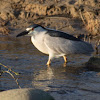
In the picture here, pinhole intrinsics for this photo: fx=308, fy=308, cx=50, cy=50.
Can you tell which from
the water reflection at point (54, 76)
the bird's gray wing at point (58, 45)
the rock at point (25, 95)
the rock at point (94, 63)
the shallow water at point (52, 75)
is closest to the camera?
the rock at point (25, 95)

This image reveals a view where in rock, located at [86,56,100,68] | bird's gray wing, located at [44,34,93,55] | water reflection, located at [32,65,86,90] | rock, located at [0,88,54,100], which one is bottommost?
water reflection, located at [32,65,86,90]

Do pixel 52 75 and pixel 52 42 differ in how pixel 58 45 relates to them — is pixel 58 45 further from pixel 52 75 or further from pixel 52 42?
pixel 52 75

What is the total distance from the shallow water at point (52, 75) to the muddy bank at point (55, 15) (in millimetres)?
3044

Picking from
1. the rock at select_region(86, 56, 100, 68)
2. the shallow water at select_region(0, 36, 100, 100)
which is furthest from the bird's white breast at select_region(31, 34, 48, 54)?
the rock at select_region(86, 56, 100, 68)

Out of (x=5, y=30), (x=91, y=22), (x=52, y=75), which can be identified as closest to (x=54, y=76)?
(x=52, y=75)

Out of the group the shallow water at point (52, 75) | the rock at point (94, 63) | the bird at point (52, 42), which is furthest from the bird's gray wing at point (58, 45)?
the rock at point (94, 63)

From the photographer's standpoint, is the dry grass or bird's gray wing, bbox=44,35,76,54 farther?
the dry grass

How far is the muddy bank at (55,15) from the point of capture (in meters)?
12.2

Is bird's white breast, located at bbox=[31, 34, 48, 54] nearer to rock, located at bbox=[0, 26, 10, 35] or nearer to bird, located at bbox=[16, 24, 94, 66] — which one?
bird, located at bbox=[16, 24, 94, 66]

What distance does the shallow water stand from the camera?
5.31 meters

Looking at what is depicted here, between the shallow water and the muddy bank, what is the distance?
3.04 m

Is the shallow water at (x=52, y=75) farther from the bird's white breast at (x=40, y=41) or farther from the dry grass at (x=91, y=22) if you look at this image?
the dry grass at (x=91, y=22)

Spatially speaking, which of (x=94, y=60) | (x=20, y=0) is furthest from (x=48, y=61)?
(x=20, y=0)

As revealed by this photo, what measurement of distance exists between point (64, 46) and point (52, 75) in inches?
49.3
